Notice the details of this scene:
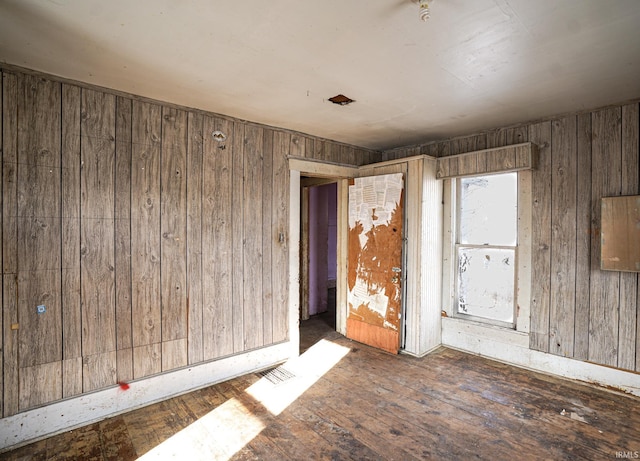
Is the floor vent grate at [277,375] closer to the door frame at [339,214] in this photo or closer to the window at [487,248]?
the door frame at [339,214]

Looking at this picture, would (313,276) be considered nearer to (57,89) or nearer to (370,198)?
(370,198)

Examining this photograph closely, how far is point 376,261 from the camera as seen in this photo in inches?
154

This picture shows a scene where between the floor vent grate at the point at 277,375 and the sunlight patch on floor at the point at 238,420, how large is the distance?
35 millimetres

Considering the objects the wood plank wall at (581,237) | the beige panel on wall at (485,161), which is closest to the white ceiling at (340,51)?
the wood plank wall at (581,237)

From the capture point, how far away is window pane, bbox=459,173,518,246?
3502mm

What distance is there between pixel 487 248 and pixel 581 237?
2.88ft

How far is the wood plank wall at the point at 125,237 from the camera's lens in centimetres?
222

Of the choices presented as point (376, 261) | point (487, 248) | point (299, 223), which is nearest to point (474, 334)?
point (487, 248)

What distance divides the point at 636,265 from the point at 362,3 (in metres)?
3.01

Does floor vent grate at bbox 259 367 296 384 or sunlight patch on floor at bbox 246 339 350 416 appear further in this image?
floor vent grate at bbox 259 367 296 384

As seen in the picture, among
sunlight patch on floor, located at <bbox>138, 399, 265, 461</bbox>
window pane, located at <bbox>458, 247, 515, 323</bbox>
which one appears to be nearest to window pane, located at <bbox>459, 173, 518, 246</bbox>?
window pane, located at <bbox>458, 247, 515, 323</bbox>

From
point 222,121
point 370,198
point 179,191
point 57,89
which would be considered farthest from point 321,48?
point 370,198

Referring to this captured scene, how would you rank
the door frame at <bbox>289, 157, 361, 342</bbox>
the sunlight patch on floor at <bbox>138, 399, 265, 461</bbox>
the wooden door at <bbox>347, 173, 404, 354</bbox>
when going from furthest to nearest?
the wooden door at <bbox>347, 173, 404, 354</bbox> → the door frame at <bbox>289, 157, 361, 342</bbox> → the sunlight patch on floor at <bbox>138, 399, 265, 461</bbox>

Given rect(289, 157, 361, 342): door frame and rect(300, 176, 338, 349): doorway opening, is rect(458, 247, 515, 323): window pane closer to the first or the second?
rect(289, 157, 361, 342): door frame
